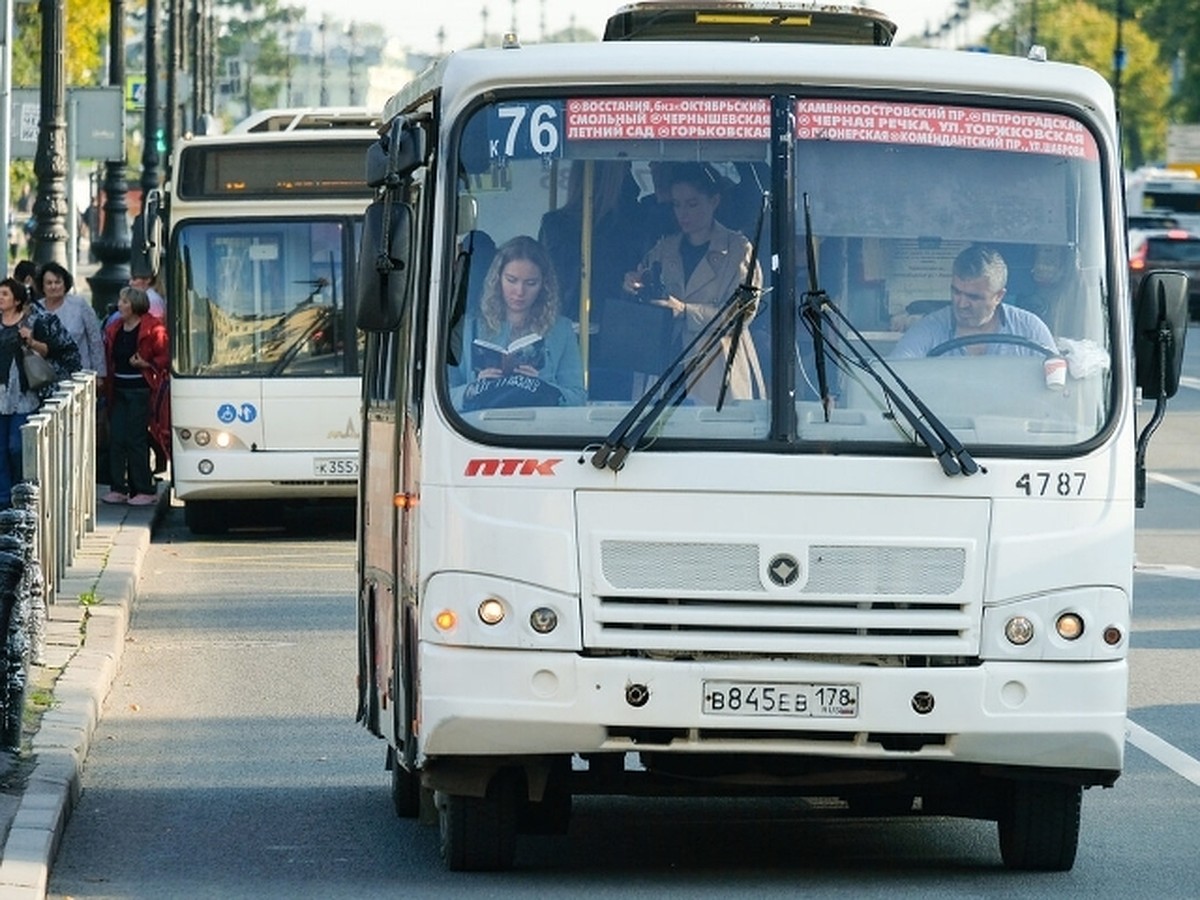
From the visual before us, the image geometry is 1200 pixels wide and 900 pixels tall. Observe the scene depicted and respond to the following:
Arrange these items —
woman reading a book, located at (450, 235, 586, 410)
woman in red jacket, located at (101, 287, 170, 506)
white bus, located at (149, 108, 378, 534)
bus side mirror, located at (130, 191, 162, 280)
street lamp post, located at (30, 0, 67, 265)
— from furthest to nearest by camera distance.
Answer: street lamp post, located at (30, 0, 67, 265), woman in red jacket, located at (101, 287, 170, 506), white bus, located at (149, 108, 378, 534), bus side mirror, located at (130, 191, 162, 280), woman reading a book, located at (450, 235, 586, 410)

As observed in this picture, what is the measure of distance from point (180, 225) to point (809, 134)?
12557mm

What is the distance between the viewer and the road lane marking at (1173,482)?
82.8ft

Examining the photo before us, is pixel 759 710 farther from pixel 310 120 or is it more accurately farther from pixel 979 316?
pixel 310 120

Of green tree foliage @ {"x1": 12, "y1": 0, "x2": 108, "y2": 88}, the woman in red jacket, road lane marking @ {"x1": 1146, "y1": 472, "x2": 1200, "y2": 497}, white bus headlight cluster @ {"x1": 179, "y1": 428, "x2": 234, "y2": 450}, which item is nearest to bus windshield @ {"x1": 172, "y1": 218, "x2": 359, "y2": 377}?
white bus headlight cluster @ {"x1": 179, "y1": 428, "x2": 234, "y2": 450}

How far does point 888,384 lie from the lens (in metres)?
8.02

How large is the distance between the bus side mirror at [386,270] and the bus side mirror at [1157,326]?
6.83 ft

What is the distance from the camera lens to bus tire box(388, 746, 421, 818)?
9.51 m

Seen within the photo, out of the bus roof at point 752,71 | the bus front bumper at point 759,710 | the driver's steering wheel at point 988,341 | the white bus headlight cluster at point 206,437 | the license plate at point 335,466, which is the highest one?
the bus roof at point 752,71

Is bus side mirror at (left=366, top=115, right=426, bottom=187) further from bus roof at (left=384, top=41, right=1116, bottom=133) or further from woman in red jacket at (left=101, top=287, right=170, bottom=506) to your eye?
woman in red jacket at (left=101, top=287, right=170, bottom=506)

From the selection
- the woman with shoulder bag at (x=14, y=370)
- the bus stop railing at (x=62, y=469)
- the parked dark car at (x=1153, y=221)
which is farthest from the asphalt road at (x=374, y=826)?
the parked dark car at (x=1153, y=221)

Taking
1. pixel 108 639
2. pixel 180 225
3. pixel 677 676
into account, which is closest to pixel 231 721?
pixel 108 639

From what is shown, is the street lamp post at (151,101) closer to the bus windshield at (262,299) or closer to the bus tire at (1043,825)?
the bus windshield at (262,299)

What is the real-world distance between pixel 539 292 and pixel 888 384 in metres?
1.01

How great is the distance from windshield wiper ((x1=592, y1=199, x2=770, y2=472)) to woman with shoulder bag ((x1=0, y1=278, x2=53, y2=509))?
1129 cm
